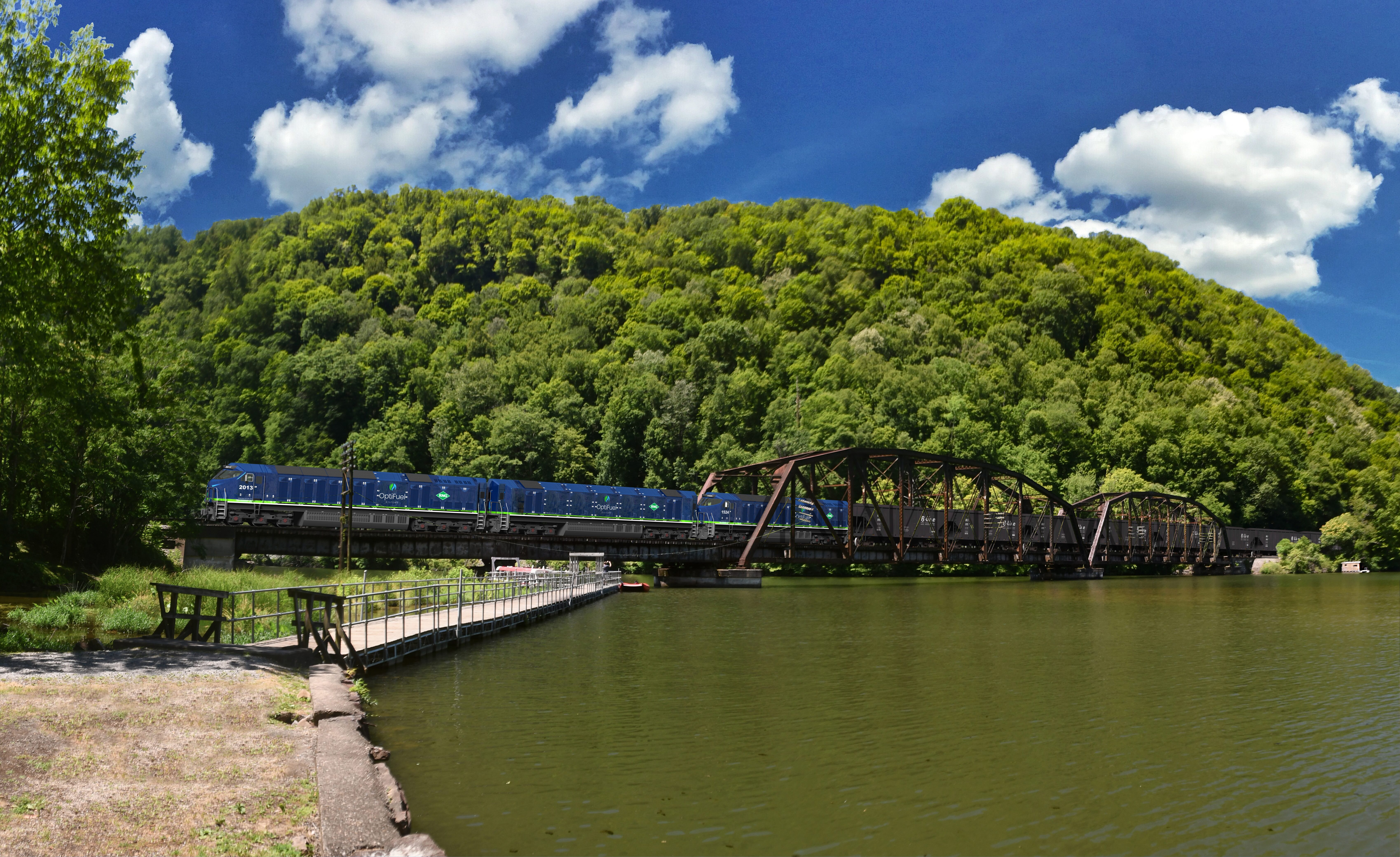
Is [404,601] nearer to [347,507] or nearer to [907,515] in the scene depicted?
[347,507]

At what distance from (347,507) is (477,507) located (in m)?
8.34

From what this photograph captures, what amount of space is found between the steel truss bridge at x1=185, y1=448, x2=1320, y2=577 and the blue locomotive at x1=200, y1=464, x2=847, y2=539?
563mm

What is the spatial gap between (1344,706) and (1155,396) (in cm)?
11033

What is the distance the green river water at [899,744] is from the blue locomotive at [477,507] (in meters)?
32.5

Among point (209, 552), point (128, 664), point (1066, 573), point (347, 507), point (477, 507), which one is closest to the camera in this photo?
point (128, 664)

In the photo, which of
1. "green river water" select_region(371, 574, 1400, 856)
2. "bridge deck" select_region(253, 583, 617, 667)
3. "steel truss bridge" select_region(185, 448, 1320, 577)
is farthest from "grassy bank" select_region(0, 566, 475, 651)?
"steel truss bridge" select_region(185, 448, 1320, 577)

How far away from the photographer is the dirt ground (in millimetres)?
7836

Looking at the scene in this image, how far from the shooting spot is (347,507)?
5547 centimetres

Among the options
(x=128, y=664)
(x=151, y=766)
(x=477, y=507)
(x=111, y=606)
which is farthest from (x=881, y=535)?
(x=151, y=766)

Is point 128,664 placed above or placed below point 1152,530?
below

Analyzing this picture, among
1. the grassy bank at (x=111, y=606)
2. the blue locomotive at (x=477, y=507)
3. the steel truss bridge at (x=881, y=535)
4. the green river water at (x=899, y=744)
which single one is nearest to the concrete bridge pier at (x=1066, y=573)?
the steel truss bridge at (x=881, y=535)

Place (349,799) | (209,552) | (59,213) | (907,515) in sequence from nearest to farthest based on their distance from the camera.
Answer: (349,799) → (59,213) → (209,552) → (907,515)

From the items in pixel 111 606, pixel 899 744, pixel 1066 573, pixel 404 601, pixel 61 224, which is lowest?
pixel 1066 573

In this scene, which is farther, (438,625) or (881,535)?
(881,535)
